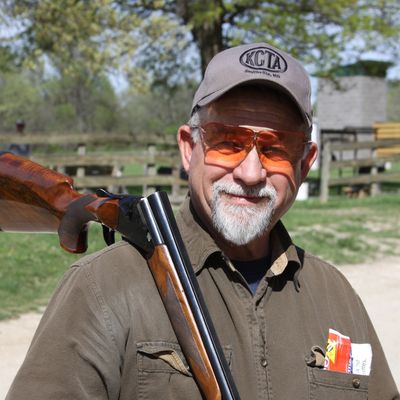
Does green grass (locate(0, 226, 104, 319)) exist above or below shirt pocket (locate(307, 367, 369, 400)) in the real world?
below

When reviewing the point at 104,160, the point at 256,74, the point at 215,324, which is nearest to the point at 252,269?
the point at 215,324

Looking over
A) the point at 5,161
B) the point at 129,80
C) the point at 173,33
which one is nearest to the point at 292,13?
the point at 173,33

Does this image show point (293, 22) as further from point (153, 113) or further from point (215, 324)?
point (153, 113)

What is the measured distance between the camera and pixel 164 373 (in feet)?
6.02

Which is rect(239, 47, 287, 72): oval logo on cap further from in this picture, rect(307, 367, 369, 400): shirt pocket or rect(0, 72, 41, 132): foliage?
rect(0, 72, 41, 132): foliage

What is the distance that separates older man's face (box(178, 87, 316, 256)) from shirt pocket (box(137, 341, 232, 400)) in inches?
15.1

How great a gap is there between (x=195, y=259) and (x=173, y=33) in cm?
1703

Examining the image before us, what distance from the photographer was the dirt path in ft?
18.4

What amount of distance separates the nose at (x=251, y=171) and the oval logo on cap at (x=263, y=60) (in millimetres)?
226

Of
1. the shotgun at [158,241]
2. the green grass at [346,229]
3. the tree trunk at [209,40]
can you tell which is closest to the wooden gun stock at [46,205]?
the shotgun at [158,241]

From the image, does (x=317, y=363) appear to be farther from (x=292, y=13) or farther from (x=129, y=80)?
(x=129, y=80)

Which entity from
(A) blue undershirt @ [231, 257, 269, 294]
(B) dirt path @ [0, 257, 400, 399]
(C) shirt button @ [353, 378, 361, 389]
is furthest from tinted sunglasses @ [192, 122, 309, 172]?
(B) dirt path @ [0, 257, 400, 399]

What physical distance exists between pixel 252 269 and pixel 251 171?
0.96ft

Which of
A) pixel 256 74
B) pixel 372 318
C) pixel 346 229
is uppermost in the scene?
pixel 256 74
